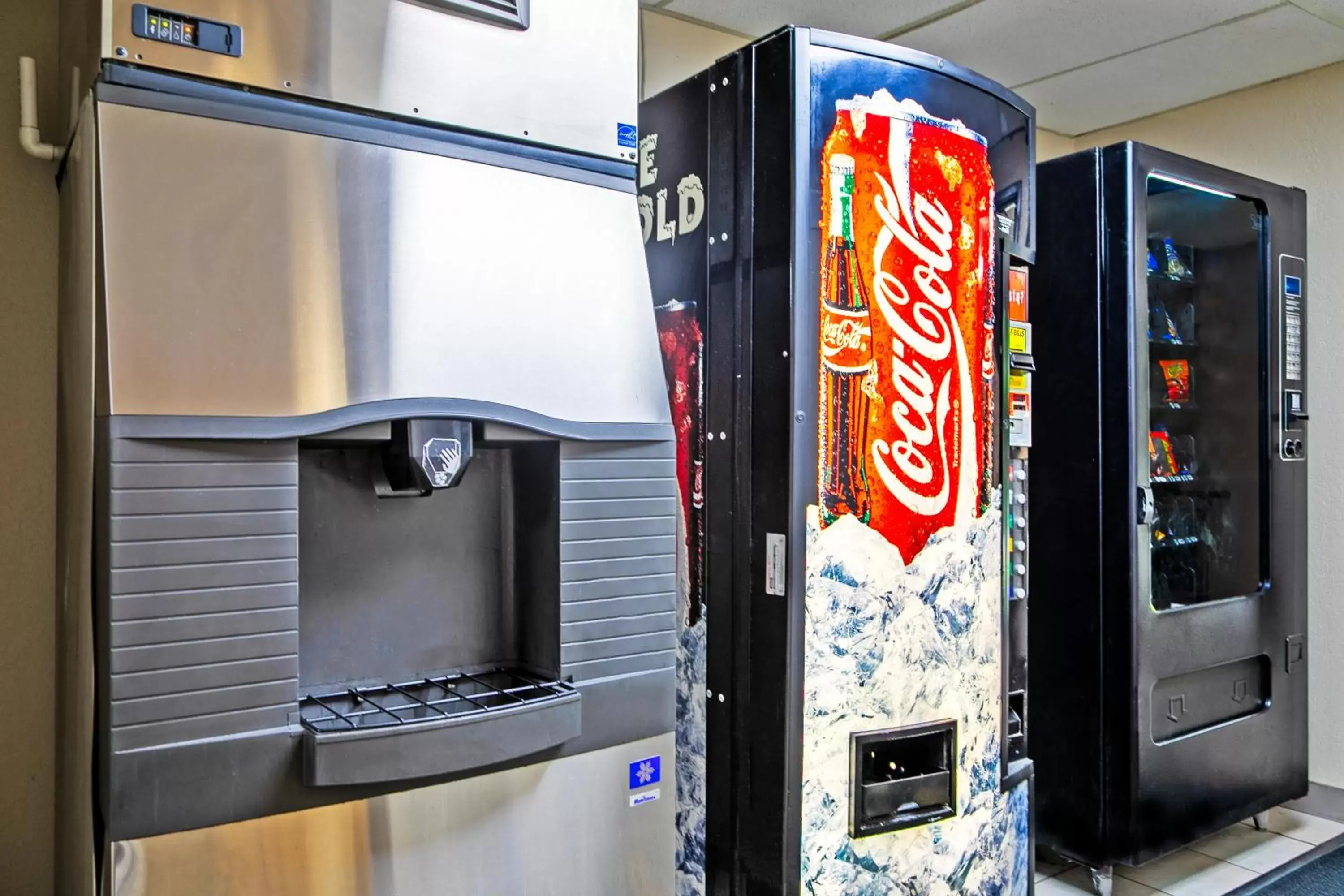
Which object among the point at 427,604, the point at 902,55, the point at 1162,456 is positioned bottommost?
the point at 427,604

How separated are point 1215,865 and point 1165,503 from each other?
1.02 meters

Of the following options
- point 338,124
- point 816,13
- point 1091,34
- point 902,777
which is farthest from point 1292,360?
point 338,124

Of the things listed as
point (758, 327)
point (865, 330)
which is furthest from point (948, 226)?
point (758, 327)

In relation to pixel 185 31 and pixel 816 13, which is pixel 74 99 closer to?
pixel 185 31

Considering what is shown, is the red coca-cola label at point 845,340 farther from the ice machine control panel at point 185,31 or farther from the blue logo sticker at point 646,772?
the ice machine control panel at point 185,31

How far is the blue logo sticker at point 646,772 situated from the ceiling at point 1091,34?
192 cm

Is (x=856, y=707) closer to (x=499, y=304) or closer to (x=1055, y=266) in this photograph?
(x=499, y=304)

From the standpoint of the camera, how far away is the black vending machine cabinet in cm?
249

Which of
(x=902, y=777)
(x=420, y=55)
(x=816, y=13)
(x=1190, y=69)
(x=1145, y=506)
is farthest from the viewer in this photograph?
(x=1190, y=69)

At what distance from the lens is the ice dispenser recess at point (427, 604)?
3.89 feet

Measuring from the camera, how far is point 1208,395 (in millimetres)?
2957

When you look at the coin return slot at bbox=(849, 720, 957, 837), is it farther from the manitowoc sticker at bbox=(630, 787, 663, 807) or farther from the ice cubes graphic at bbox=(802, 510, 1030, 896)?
the manitowoc sticker at bbox=(630, 787, 663, 807)

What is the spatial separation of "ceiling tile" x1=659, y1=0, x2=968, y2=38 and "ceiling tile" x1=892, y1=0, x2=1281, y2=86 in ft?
0.28

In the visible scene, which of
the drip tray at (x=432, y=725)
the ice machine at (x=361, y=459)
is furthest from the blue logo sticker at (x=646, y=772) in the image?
the drip tray at (x=432, y=725)
